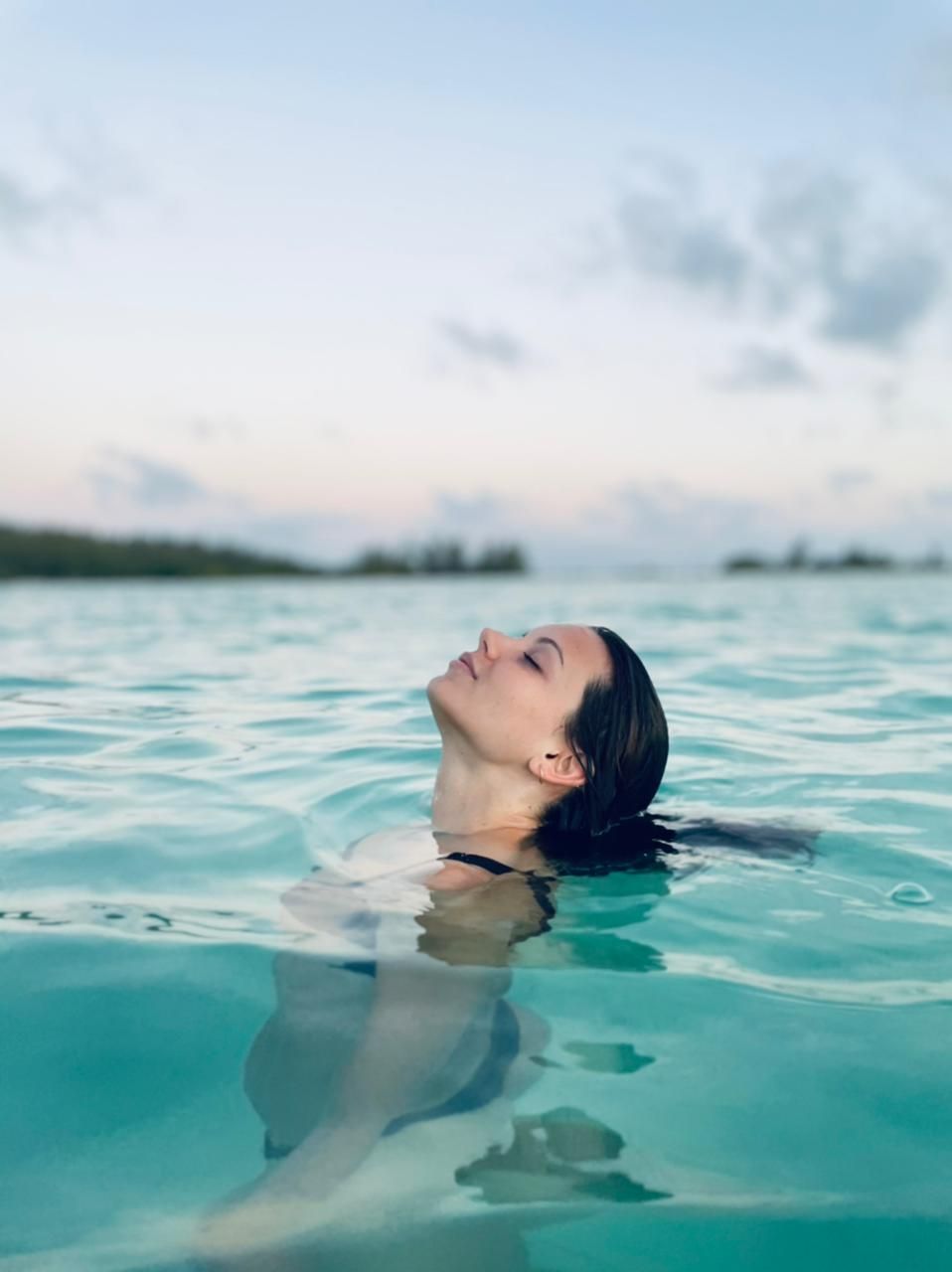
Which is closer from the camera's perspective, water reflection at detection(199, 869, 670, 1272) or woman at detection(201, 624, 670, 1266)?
water reflection at detection(199, 869, 670, 1272)

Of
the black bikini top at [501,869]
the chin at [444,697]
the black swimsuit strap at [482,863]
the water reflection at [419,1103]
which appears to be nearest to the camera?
the water reflection at [419,1103]

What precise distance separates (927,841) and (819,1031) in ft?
5.55

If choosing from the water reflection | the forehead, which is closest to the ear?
the forehead

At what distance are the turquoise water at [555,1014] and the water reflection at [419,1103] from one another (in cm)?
1

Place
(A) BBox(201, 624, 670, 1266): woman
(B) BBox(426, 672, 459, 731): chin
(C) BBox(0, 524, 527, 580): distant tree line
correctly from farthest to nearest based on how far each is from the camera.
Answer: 1. (C) BBox(0, 524, 527, 580): distant tree line
2. (B) BBox(426, 672, 459, 731): chin
3. (A) BBox(201, 624, 670, 1266): woman

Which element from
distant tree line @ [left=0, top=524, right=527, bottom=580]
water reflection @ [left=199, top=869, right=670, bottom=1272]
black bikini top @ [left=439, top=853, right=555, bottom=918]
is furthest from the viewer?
distant tree line @ [left=0, top=524, right=527, bottom=580]

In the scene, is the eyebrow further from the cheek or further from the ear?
the ear

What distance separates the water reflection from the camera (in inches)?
82.7

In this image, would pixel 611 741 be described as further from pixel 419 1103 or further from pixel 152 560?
pixel 152 560

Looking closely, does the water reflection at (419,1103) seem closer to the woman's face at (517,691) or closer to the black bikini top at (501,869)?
the black bikini top at (501,869)

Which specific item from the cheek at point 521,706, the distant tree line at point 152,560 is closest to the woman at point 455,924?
the cheek at point 521,706

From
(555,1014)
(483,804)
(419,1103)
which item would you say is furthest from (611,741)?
(419,1103)

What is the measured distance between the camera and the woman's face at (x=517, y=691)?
12.7ft

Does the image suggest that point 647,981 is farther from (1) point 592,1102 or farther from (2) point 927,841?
(2) point 927,841
